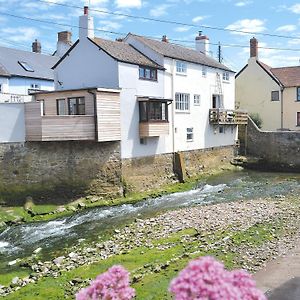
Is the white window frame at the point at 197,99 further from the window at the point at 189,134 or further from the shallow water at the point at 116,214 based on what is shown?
the shallow water at the point at 116,214

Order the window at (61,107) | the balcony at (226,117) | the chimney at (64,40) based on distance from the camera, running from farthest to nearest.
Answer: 1. the chimney at (64,40)
2. the balcony at (226,117)
3. the window at (61,107)

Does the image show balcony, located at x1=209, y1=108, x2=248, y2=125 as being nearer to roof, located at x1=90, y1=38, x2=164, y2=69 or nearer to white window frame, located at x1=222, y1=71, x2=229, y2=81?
white window frame, located at x1=222, y1=71, x2=229, y2=81

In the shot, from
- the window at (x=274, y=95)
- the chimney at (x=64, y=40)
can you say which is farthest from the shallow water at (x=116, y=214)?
the chimney at (x=64, y=40)

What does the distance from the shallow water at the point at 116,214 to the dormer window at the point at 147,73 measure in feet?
25.8

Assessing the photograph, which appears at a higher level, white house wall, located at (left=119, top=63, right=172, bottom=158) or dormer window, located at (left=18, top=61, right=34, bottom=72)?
dormer window, located at (left=18, top=61, right=34, bottom=72)

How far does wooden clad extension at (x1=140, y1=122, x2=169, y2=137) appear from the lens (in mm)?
25609

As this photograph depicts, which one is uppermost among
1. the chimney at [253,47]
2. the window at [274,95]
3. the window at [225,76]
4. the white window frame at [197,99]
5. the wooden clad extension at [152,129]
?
the chimney at [253,47]

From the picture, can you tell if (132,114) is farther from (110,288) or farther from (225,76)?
(110,288)

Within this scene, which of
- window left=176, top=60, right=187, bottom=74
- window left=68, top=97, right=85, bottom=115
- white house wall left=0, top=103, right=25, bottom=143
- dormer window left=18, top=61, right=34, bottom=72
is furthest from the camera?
dormer window left=18, top=61, right=34, bottom=72

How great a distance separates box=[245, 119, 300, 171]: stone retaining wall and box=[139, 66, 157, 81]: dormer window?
42.7ft

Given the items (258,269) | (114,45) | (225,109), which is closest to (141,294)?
(258,269)

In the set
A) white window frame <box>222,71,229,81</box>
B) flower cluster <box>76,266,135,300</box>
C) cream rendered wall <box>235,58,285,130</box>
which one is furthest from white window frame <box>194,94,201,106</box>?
flower cluster <box>76,266,135,300</box>

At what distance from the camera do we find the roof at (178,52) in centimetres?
3008

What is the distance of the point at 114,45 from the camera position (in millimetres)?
27875
